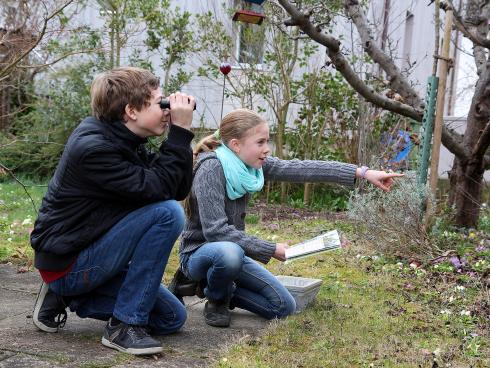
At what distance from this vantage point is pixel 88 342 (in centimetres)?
298

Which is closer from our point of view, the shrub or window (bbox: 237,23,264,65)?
the shrub

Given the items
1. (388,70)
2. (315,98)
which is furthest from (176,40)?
(388,70)

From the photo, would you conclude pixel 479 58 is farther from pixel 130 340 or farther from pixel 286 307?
pixel 130 340

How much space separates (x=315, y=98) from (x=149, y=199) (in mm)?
7047

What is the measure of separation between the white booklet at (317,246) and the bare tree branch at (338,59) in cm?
273

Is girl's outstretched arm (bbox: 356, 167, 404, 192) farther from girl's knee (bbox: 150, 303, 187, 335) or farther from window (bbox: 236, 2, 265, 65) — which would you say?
window (bbox: 236, 2, 265, 65)

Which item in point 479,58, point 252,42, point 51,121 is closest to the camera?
point 479,58

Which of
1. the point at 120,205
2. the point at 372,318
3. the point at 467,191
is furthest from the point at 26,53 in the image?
the point at 467,191

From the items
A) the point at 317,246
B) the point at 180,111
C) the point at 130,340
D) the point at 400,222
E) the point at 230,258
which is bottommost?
the point at 130,340

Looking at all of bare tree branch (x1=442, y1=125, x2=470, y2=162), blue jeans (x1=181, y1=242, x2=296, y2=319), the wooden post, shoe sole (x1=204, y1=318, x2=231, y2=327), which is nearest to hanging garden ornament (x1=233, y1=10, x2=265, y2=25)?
the wooden post

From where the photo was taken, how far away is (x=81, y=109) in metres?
10.4

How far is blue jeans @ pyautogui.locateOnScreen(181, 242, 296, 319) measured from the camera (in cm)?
331

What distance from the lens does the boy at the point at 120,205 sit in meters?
2.85

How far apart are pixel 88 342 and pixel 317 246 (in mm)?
1097
